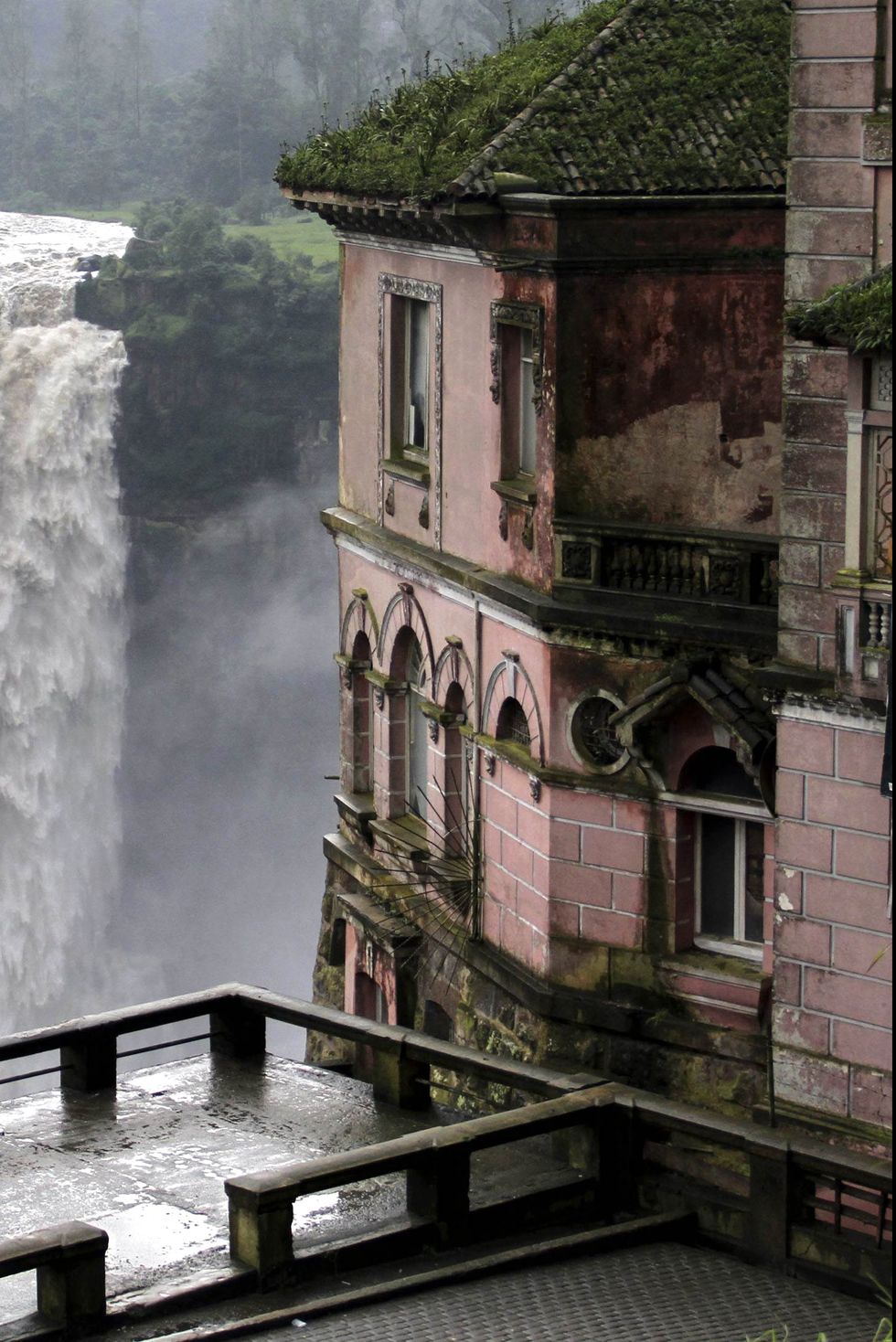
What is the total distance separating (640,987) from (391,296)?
9.90 m

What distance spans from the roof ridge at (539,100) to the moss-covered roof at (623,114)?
0.02 metres

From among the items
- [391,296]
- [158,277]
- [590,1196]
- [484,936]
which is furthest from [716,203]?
[158,277]

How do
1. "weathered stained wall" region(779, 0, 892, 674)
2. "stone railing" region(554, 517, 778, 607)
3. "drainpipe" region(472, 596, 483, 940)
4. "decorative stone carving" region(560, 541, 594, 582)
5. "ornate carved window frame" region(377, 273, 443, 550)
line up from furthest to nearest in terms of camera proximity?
1. "ornate carved window frame" region(377, 273, 443, 550)
2. "drainpipe" region(472, 596, 483, 940)
3. "decorative stone carving" region(560, 541, 594, 582)
4. "stone railing" region(554, 517, 778, 607)
5. "weathered stained wall" region(779, 0, 892, 674)

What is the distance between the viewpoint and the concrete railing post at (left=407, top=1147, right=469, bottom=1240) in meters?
19.2

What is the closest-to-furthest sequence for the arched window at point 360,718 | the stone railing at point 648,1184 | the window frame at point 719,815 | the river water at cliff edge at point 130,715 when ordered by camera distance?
1. the stone railing at point 648,1184
2. the window frame at point 719,815
3. the arched window at point 360,718
4. the river water at cliff edge at point 130,715

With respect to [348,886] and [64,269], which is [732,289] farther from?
[64,269]

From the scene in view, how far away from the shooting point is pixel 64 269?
104 meters

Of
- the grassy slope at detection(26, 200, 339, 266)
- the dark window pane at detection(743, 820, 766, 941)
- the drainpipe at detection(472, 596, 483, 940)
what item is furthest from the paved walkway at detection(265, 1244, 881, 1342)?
the grassy slope at detection(26, 200, 339, 266)

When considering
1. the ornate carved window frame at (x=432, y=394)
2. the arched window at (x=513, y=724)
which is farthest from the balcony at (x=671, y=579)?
the ornate carved window frame at (x=432, y=394)

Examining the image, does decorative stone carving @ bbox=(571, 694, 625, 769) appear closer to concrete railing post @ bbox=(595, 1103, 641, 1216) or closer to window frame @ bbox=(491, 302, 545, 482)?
window frame @ bbox=(491, 302, 545, 482)

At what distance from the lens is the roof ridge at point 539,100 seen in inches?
1075

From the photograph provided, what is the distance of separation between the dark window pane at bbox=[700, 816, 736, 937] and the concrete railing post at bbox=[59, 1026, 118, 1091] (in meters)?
6.88

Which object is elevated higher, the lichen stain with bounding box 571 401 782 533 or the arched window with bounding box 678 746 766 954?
the lichen stain with bounding box 571 401 782 533

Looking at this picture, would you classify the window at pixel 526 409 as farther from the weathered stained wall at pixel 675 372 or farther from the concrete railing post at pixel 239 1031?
the concrete railing post at pixel 239 1031
